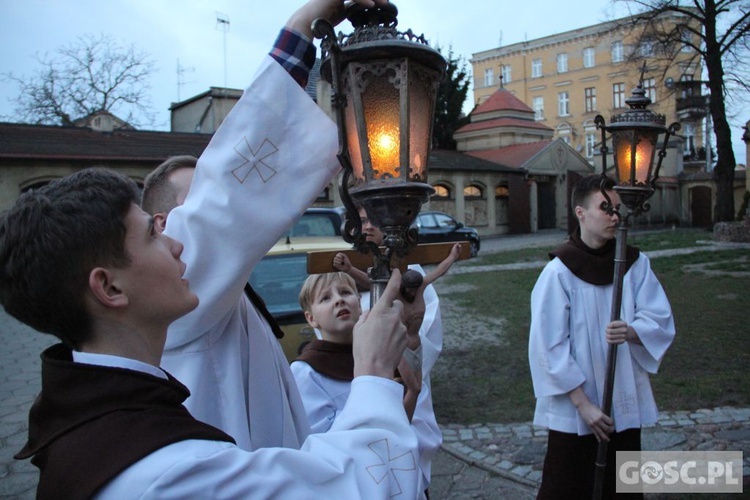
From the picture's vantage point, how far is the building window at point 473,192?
108ft

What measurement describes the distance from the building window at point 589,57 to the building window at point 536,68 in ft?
15.9

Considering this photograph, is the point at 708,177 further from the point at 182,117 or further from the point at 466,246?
the point at 466,246

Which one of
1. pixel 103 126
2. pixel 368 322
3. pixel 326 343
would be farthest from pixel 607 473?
pixel 103 126

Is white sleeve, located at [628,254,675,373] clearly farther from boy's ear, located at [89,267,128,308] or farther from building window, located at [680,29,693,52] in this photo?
building window, located at [680,29,693,52]

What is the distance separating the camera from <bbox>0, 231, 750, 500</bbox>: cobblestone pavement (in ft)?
15.0

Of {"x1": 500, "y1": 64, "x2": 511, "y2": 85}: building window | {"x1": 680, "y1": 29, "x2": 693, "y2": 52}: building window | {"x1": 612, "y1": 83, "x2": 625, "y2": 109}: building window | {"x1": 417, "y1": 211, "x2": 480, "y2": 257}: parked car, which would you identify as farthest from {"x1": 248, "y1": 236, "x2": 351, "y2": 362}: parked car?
{"x1": 500, "y1": 64, "x2": 511, "y2": 85}: building window

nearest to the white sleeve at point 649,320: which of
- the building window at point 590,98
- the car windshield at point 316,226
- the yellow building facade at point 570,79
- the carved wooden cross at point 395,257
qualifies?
the carved wooden cross at point 395,257

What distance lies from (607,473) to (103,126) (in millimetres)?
29867

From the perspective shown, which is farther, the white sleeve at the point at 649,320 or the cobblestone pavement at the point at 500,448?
the cobblestone pavement at the point at 500,448

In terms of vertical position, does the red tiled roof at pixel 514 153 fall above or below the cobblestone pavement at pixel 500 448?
above

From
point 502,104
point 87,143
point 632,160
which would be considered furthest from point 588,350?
point 502,104

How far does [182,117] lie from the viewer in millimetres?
33719

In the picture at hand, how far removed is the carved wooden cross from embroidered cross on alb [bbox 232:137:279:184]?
Answer: 0.82 feet

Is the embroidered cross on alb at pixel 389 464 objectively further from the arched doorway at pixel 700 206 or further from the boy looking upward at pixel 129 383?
the arched doorway at pixel 700 206
